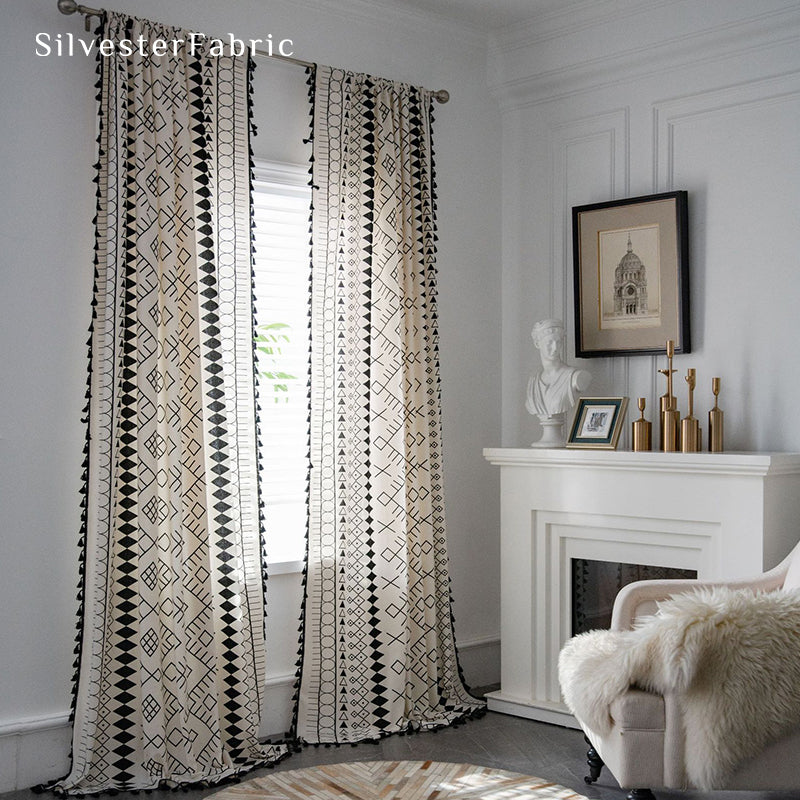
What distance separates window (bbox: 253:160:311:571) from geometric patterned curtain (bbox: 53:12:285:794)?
217 mm

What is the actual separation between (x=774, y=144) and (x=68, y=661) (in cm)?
298

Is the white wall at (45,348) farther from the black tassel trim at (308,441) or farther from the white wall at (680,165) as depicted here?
the white wall at (680,165)

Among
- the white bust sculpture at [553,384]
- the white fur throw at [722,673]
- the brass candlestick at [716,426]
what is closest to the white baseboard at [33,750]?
the white fur throw at [722,673]

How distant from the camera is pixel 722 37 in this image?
369 cm

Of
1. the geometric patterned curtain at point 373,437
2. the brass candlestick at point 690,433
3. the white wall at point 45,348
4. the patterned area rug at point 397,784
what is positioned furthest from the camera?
the geometric patterned curtain at point 373,437

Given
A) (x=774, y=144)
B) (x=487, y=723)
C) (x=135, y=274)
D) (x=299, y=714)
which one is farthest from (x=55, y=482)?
(x=774, y=144)

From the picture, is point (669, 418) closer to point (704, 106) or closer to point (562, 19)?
point (704, 106)

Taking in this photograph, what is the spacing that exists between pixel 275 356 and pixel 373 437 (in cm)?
48

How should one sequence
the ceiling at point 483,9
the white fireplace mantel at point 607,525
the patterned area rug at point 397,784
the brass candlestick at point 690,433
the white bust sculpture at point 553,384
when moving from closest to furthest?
the patterned area rug at point 397,784 < the white fireplace mantel at point 607,525 < the brass candlestick at point 690,433 < the white bust sculpture at point 553,384 < the ceiling at point 483,9

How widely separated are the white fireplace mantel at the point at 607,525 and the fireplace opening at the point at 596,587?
0.03 m

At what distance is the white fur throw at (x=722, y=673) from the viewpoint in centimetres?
236

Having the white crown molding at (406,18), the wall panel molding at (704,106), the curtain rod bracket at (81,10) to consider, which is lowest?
the wall panel molding at (704,106)

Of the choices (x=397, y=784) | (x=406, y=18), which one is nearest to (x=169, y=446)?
(x=397, y=784)

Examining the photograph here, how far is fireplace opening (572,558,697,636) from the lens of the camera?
12.1ft
